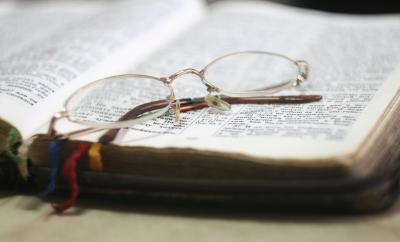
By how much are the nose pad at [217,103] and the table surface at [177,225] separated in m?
0.14

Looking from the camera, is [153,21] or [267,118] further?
[153,21]

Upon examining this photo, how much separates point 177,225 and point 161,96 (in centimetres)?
20

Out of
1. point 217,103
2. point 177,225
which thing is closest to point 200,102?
point 217,103

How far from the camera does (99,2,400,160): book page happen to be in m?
0.48

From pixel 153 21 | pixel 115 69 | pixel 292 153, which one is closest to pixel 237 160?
pixel 292 153

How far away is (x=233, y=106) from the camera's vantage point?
0.59 m

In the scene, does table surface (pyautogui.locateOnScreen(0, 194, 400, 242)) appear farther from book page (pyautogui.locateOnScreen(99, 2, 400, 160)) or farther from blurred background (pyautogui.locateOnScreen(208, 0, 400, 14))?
blurred background (pyautogui.locateOnScreen(208, 0, 400, 14))

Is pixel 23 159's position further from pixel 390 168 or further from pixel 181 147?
pixel 390 168

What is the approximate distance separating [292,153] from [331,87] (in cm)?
20

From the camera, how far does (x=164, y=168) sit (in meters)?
0.49

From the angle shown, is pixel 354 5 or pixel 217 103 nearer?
pixel 217 103

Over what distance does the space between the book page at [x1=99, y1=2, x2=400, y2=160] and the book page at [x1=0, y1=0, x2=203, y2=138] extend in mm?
39

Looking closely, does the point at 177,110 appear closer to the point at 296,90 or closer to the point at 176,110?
the point at 176,110

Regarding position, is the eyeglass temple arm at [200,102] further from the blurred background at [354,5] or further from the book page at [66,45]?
the blurred background at [354,5]
